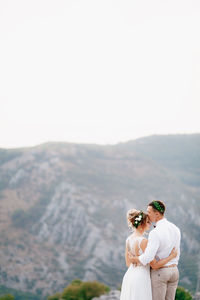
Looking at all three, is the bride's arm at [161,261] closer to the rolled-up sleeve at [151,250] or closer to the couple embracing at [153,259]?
the couple embracing at [153,259]

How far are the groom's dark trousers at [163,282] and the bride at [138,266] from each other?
4.0 inches

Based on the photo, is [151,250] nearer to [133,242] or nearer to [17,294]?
[133,242]

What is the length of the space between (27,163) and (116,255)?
47639 millimetres

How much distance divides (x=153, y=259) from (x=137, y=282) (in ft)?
1.76

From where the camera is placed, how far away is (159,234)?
6508 mm

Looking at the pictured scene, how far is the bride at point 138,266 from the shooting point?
663 centimetres

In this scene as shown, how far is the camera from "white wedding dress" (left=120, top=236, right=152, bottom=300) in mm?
6637

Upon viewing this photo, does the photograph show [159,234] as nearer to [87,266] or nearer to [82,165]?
[87,266]

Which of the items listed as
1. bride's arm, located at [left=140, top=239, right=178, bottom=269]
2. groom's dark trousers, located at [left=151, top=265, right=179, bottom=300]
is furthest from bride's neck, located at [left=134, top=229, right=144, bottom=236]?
groom's dark trousers, located at [left=151, top=265, right=179, bottom=300]

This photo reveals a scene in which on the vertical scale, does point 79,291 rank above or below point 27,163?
below

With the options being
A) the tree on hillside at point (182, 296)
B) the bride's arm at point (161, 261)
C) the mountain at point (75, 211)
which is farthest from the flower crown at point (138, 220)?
the mountain at point (75, 211)

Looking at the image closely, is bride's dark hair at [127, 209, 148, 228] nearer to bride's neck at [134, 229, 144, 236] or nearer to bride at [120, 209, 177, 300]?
bride at [120, 209, 177, 300]

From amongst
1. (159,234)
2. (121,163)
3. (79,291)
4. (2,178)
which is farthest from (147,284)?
(121,163)

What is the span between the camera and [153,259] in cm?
655
